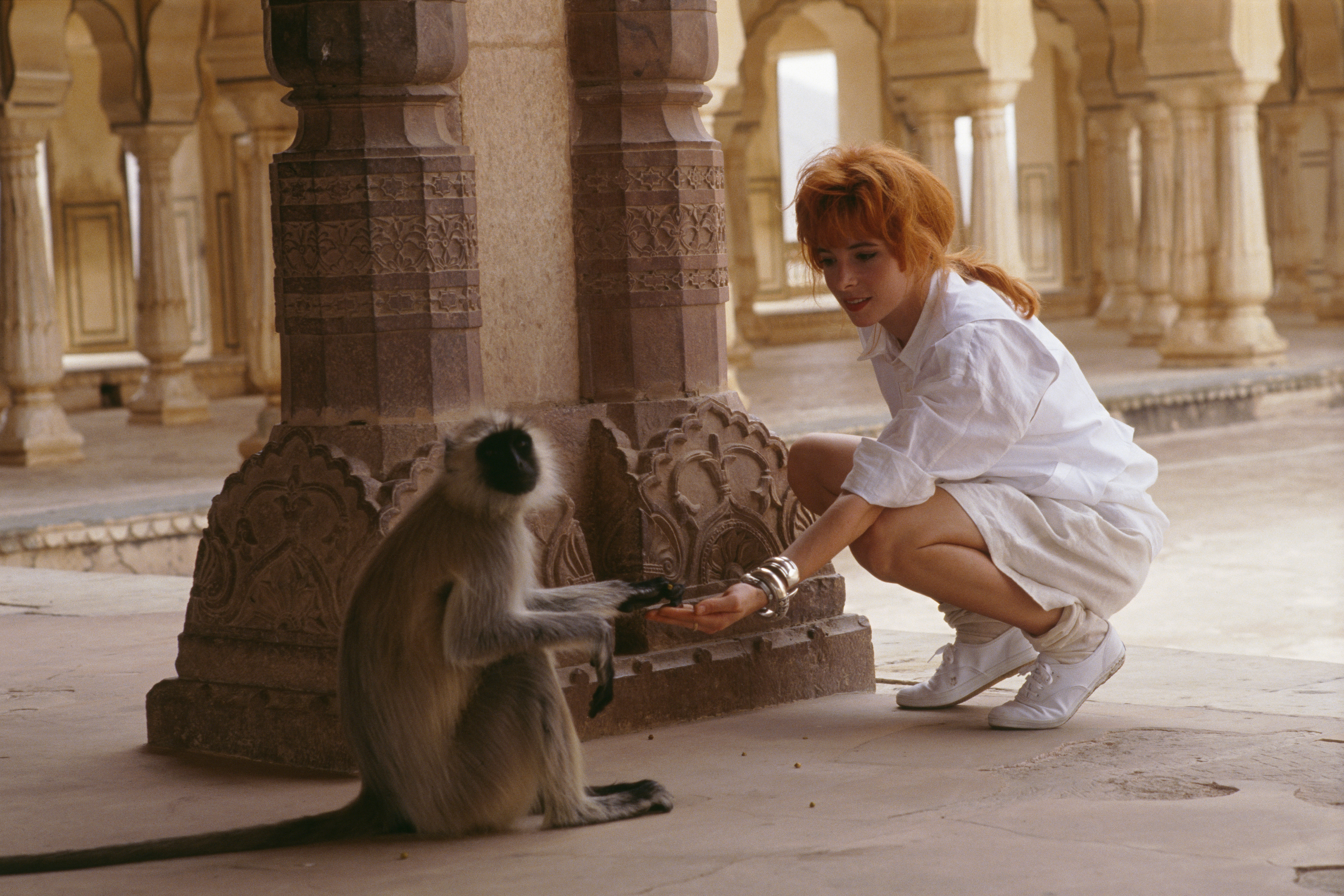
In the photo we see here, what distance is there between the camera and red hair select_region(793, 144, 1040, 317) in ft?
11.8

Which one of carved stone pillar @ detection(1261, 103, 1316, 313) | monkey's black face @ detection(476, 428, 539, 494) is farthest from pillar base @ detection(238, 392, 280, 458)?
carved stone pillar @ detection(1261, 103, 1316, 313)

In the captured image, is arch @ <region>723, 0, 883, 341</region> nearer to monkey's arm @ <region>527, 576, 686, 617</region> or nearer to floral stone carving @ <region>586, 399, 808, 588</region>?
floral stone carving @ <region>586, 399, 808, 588</region>

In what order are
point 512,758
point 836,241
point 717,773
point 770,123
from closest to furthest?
1. point 512,758
2. point 717,773
3. point 836,241
4. point 770,123

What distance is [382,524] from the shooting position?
137 inches

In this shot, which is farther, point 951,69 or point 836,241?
point 951,69

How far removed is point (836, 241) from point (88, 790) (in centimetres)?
185

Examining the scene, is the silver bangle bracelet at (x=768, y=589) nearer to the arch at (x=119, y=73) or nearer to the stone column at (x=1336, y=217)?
the arch at (x=119, y=73)

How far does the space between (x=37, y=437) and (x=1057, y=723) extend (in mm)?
8604

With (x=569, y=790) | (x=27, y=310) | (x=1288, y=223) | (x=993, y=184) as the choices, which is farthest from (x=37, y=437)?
(x=1288, y=223)

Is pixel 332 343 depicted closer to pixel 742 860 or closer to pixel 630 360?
pixel 630 360

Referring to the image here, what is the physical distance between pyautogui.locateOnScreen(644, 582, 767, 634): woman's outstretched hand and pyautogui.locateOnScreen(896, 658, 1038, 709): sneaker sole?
718mm

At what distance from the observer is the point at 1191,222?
1402 cm

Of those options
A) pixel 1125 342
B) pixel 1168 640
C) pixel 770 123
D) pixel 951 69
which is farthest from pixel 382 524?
pixel 770 123

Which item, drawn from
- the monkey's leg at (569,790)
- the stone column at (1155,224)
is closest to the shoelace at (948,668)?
the monkey's leg at (569,790)
